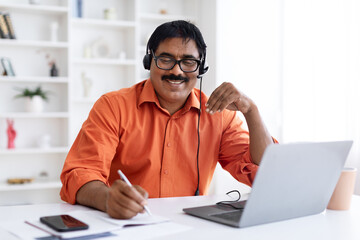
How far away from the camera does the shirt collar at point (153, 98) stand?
1.87m

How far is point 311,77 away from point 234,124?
4.96ft

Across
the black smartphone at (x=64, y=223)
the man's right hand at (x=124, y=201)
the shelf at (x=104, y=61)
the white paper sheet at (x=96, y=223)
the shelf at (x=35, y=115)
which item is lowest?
the shelf at (x=35, y=115)

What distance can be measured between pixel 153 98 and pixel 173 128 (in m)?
0.15

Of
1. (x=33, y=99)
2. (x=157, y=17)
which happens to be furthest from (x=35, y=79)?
(x=157, y=17)

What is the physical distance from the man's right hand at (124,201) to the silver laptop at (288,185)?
0.17 meters

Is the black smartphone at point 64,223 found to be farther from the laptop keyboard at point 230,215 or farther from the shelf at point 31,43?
the shelf at point 31,43

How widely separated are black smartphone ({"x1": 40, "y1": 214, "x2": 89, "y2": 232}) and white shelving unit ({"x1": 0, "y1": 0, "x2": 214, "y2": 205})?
2.92 metres

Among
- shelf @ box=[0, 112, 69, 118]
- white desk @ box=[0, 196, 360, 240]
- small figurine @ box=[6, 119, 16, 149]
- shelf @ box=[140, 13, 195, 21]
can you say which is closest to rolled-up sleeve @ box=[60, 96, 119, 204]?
white desk @ box=[0, 196, 360, 240]

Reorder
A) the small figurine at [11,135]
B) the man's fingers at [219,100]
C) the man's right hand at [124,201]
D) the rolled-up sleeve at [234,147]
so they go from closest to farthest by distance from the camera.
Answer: the man's right hand at [124,201] → the man's fingers at [219,100] → the rolled-up sleeve at [234,147] → the small figurine at [11,135]

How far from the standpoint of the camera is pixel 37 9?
390 cm

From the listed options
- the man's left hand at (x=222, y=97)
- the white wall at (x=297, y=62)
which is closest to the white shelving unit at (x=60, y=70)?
the white wall at (x=297, y=62)

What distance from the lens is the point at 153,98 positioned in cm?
187

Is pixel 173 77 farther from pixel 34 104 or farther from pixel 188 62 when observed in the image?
pixel 34 104

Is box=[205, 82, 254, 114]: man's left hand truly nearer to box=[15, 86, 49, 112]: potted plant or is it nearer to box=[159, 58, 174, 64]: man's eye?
box=[159, 58, 174, 64]: man's eye
